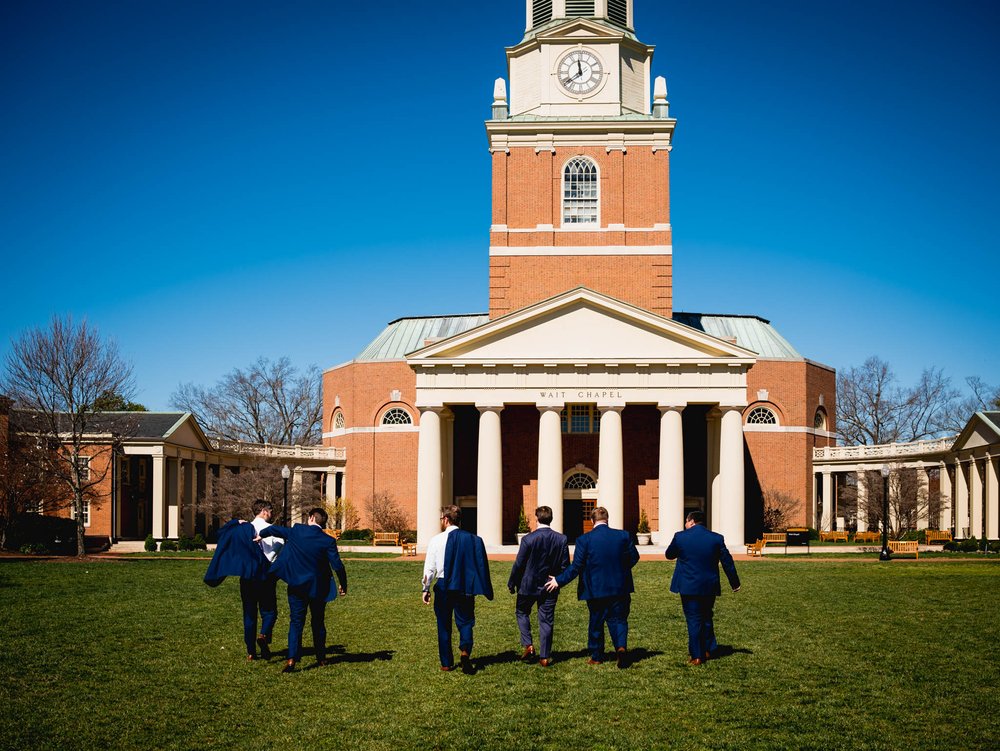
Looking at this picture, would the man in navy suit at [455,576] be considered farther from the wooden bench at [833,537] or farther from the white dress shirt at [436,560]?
the wooden bench at [833,537]

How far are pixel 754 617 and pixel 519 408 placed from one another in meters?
29.9

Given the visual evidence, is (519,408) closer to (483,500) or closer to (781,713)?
(483,500)

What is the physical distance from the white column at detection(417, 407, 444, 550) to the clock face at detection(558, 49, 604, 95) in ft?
56.9

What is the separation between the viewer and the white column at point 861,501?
58.7 metres

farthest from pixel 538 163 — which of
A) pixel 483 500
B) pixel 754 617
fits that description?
pixel 754 617

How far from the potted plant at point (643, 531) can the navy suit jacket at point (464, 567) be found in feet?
108

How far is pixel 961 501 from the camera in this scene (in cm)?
5606

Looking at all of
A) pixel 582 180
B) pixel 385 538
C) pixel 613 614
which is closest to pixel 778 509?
pixel 582 180

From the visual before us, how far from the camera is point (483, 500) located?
141ft

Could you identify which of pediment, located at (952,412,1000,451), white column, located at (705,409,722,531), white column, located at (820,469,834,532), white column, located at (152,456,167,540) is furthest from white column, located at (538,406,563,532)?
white column, located at (820,469,834,532)

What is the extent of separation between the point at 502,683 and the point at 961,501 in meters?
50.3

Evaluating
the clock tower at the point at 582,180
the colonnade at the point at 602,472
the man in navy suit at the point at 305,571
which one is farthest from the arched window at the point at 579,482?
the man in navy suit at the point at 305,571

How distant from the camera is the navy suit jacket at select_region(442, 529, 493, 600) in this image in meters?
12.6

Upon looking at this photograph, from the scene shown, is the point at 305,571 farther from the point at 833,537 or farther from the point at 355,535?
the point at 833,537
